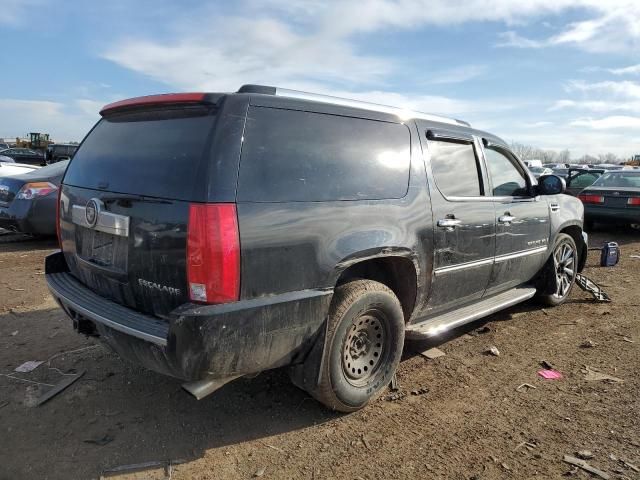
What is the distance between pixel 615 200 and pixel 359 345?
9.73 meters

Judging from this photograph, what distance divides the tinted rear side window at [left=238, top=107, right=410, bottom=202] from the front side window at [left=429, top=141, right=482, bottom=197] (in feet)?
1.20

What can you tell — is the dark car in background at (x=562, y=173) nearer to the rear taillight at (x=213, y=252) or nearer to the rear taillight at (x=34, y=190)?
the rear taillight at (x=34, y=190)

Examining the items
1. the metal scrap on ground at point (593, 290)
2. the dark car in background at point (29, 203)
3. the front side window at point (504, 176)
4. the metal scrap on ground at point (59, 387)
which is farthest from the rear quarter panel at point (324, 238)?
the dark car in background at point (29, 203)

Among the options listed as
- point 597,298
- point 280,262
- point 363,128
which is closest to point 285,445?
point 280,262

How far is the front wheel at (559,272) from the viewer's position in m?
5.27

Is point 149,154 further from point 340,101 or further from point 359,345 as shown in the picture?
point 359,345

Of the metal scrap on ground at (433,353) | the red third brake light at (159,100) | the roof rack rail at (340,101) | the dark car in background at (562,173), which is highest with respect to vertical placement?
the dark car in background at (562,173)

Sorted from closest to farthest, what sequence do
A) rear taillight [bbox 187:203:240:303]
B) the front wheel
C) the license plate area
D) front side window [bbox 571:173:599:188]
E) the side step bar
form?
rear taillight [bbox 187:203:240:303]
the license plate area
the side step bar
the front wheel
front side window [bbox 571:173:599:188]

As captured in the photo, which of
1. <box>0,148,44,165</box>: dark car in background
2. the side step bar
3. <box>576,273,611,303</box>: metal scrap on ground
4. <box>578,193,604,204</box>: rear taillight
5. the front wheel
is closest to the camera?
the side step bar

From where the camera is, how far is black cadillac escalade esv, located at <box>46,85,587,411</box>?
2.43 metres

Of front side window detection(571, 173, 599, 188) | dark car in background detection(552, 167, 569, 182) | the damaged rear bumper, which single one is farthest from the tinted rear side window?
dark car in background detection(552, 167, 569, 182)

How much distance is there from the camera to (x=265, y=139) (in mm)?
2650

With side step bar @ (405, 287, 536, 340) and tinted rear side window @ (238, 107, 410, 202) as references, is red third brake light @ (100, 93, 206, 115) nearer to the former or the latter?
tinted rear side window @ (238, 107, 410, 202)

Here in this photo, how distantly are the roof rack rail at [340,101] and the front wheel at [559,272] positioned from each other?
2.20 metres
